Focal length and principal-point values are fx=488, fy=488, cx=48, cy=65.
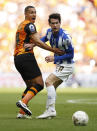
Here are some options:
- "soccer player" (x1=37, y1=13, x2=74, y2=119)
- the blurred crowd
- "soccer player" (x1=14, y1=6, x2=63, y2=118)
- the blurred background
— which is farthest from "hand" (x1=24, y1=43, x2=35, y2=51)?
the blurred crowd

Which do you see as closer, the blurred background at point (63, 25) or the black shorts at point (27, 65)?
the black shorts at point (27, 65)

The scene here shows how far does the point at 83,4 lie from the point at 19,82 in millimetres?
8694

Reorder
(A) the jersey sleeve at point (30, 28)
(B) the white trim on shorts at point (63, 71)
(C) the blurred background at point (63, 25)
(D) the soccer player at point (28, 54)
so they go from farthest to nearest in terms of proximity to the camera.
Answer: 1. (C) the blurred background at point (63, 25)
2. (B) the white trim on shorts at point (63, 71)
3. (D) the soccer player at point (28, 54)
4. (A) the jersey sleeve at point (30, 28)

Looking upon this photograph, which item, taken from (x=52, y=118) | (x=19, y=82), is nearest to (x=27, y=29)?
(x=52, y=118)

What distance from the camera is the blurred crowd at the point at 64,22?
1341 inches

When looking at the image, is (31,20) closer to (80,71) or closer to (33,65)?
(33,65)

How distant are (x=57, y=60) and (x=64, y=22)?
89.9 feet

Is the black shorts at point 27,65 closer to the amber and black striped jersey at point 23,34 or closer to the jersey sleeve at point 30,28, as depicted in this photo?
the amber and black striped jersey at point 23,34

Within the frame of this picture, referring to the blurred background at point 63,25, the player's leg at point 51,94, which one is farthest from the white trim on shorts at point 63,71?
the blurred background at point 63,25

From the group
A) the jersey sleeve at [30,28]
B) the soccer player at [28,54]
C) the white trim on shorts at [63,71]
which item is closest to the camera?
the jersey sleeve at [30,28]

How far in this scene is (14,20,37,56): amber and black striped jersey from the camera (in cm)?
811

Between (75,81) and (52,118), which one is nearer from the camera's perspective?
(52,118)

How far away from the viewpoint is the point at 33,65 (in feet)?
27.0

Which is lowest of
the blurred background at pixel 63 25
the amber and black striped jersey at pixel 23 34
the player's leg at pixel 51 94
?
the blurred background at pixel 63 25
